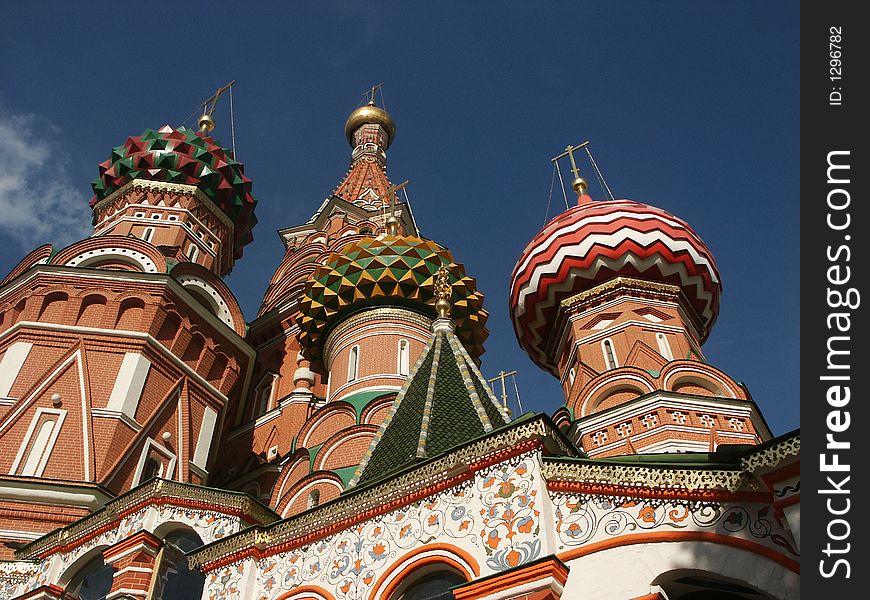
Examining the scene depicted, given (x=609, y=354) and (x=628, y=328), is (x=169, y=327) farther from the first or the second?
(x=628, y=328)

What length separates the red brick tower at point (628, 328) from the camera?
489 inches

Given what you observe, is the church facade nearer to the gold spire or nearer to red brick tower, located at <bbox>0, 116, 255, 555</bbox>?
red brick tower, located at <bbox>0, 116, 255, 555</bbox>

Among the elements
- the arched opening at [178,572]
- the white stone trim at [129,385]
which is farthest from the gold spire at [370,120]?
the arched opening at [178,572]

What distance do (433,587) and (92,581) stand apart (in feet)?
14.2

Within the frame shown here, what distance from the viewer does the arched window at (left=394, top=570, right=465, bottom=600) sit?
5340 mm

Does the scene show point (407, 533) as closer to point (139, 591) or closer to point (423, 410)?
point (423, 410)

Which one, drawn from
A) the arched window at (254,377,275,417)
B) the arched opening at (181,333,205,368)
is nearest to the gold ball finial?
the arched window at (254,377,275,417)

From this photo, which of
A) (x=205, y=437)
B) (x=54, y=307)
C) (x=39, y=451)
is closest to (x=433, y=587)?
(x=39, y=451)

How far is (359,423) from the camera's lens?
43.3 feet

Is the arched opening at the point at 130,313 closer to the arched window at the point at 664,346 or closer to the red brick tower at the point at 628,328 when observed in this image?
the red brick tower at the point at 628,328

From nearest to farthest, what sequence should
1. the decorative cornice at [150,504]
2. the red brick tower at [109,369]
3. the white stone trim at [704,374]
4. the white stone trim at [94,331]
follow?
the decorative cornice at [150,504] < the red brick tower at [109,369] < the white stone trim at [704,374] < the white stone trim at [94,331]

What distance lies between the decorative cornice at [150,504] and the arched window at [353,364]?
684cm

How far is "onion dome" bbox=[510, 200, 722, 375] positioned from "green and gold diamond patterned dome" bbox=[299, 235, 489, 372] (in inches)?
42.5
